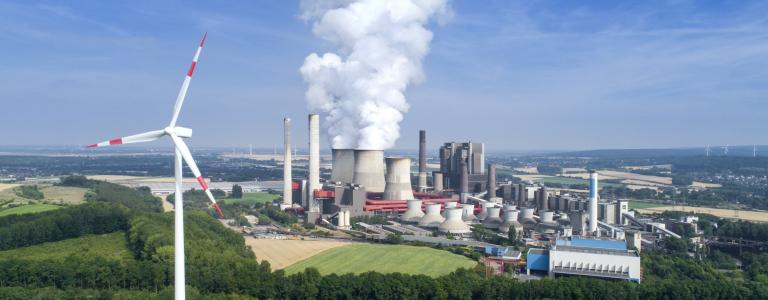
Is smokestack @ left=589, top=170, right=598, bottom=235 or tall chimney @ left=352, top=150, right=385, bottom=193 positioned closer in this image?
smokestack @ left=589, top=170, right=598, bottom=235

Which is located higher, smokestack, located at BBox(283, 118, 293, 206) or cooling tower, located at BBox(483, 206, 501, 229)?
smokestack, located at BBox(283, 118, 293, 206)

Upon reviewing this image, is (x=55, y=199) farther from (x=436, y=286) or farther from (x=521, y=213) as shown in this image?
(x=436, y=286)

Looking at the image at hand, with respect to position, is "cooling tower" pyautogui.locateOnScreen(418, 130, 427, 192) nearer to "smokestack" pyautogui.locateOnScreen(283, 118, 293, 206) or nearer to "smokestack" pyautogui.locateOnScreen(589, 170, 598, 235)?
"smokestack" pyautogui.locateOnScreen(283, 118, 293, 206)

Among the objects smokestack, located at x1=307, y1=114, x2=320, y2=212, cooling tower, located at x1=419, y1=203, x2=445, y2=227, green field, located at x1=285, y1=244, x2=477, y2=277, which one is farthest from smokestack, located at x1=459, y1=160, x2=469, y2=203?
green field, located at x1=285, y1=244, x2=477, y2=277

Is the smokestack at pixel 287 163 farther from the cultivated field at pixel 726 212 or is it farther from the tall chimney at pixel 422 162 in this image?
the cultivated field at pixel 726 212

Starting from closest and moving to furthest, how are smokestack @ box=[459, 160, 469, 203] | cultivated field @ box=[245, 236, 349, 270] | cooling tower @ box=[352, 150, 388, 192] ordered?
cultivated field @ box=[245, 236, 349, 270] → cooling tower @ box=[352, 150, 388, 192] → smokestack @ box=[459, 160, 469, 203]

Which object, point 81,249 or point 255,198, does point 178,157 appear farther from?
point 255,198
